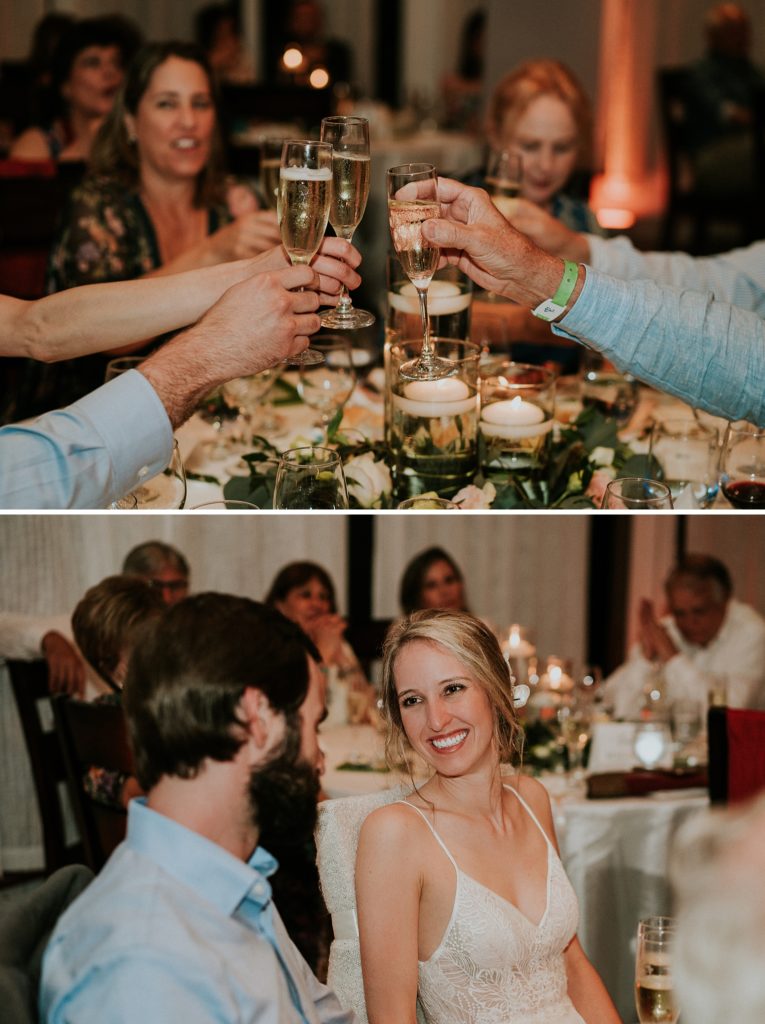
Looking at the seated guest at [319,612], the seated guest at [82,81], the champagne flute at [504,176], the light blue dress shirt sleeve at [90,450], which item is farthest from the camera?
the seated guest at [82,81]

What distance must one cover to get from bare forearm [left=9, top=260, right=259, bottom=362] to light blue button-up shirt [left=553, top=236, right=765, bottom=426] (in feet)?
1.92

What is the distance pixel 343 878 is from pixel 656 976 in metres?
0.48

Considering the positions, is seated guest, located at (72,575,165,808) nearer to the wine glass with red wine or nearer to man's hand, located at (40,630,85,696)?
man's hand, located at (40,630,85,696)

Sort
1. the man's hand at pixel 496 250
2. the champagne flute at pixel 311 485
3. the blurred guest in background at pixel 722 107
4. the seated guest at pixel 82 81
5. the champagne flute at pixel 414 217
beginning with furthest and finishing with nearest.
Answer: the blurred guest in background at pixel 722 107, the seated guest at pixel 82 81, the man's hand at pixel 496 250, the champagne flute at pixel 414 217, the champagne flute at pixel 311 485

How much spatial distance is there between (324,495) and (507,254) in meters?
0.53

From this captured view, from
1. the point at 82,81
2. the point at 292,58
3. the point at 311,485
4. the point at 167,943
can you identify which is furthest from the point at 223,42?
the point at 167,943

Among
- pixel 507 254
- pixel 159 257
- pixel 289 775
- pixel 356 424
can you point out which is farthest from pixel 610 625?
pixel 289 775

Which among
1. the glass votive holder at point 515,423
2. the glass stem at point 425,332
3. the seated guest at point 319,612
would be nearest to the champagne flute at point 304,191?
the glass stem at point 425,332

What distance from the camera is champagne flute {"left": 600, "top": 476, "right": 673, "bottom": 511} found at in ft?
5.96

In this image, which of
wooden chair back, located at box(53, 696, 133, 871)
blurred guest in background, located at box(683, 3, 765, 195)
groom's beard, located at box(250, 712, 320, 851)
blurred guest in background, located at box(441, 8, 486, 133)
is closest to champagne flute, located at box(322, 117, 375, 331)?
groom's beard, located at box(250, 712, 320, 851)

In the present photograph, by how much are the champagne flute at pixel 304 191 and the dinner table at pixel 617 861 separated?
1480 mm

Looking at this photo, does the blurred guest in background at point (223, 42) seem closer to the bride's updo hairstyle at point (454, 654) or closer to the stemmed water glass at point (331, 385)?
the stemmed water glass at point (331, 385)

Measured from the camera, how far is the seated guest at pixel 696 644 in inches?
152

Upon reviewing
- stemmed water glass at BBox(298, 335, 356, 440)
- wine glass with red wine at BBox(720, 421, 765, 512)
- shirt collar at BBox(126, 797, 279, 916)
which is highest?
stemmed water glass at BBox(298, 335, 356, 440)
